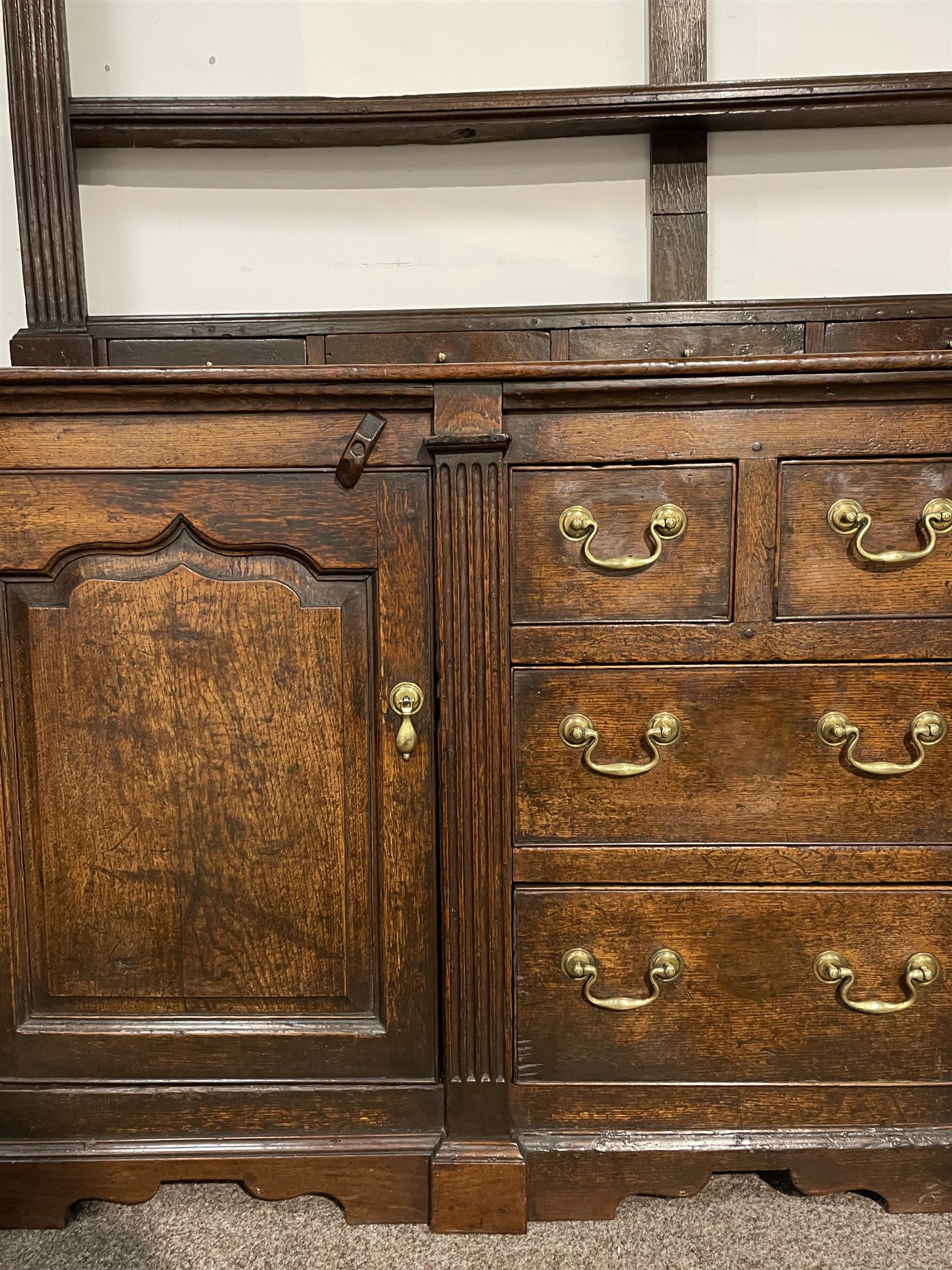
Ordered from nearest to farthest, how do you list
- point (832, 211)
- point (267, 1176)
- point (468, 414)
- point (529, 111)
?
1. point (468, 414)
2. point (267, 1176)
3. point (529, 111)
4. point (832, 211)

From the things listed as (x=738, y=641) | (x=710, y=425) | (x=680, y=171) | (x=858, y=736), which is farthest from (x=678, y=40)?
(x=858, y=736)

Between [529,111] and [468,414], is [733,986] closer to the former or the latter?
[468,414]

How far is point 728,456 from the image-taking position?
90 cm

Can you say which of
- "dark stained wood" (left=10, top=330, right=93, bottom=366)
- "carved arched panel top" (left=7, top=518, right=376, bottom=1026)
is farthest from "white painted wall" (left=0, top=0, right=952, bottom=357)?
"carved arched panel top" (left=7, top=518, right=376, bottom=1026)

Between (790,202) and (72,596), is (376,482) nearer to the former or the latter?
(72,596)

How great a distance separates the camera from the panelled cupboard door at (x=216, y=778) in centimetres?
93

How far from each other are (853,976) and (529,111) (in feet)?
4.32

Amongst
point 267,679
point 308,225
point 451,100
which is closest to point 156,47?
point 308,225

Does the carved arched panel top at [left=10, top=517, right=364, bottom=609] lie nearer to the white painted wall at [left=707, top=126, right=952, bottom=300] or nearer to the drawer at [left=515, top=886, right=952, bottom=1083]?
the drawer at [left=515, top=886, right=952, bottom=1083]

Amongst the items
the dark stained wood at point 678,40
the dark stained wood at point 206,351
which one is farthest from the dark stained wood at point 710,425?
the dark stained wood at point 678,40

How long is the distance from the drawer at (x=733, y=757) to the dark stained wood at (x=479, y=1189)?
0.39 m

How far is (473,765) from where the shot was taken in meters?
0.94

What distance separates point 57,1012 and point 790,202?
5.38ft

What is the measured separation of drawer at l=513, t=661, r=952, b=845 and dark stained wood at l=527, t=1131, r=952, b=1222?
1.22 ft
